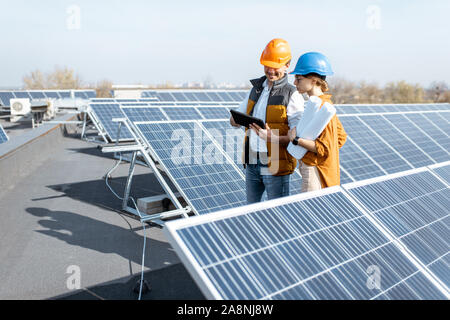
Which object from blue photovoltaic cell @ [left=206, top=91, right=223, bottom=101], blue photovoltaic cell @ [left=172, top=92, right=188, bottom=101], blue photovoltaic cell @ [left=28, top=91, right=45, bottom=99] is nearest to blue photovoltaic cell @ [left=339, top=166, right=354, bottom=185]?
blue photovoltaic cell @ [left=206, top=91, right=223, bottom=101]

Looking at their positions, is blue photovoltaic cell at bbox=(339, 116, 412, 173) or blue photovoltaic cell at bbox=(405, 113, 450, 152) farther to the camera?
blue photovoltaic cell at bbox=(405, 113, 450, 152)

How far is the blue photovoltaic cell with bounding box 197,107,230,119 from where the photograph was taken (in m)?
11.6

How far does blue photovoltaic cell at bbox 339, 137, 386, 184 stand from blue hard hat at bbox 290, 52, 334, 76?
3.86m

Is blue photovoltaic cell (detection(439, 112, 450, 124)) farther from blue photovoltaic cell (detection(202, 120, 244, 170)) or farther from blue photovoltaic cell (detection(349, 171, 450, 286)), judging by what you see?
blue photovoltaic cell (detection(349, 171, 450, 286))

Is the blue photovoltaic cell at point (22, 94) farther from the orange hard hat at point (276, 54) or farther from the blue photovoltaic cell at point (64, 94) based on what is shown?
the orange hard hat at point (276, 54)

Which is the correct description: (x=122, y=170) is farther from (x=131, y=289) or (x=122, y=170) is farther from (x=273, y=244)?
(x=273, y=244)

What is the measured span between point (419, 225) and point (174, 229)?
237 centimetres

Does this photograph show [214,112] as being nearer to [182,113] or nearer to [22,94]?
[182,113]

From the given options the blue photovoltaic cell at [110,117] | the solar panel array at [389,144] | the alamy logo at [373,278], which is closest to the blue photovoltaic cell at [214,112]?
the solar panel array at [389,144]

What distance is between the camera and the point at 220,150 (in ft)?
22.3

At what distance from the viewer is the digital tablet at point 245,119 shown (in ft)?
12.1

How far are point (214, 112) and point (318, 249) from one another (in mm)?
9846

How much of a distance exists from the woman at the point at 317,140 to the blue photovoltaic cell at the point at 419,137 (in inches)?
286
